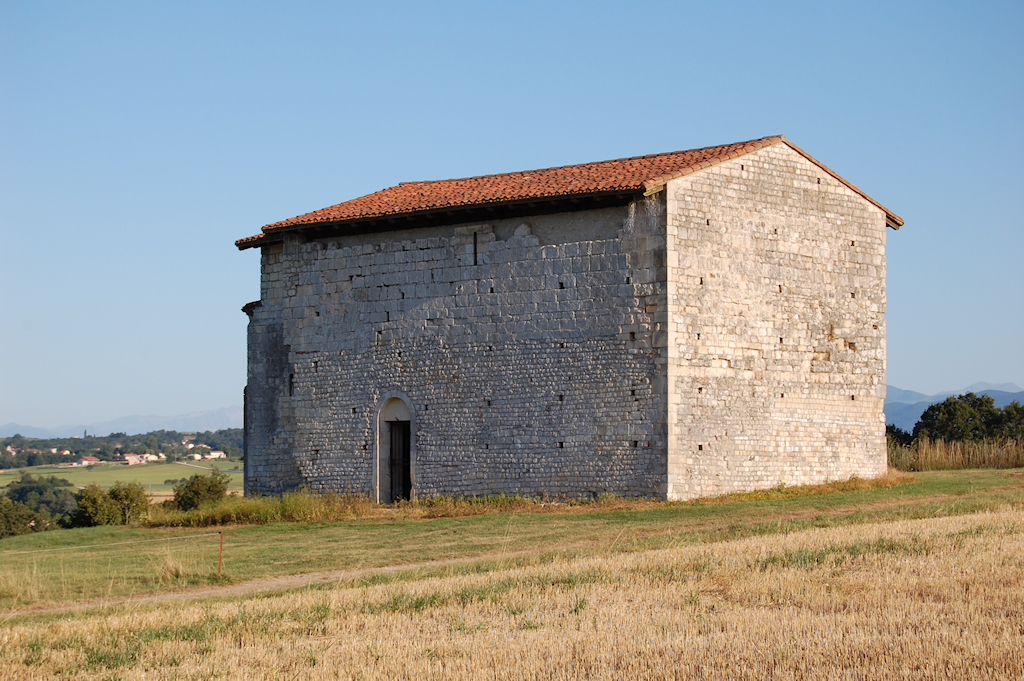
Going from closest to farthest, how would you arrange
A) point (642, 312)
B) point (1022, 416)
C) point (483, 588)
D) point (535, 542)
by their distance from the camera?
1. point (483, 588)
2. point (535, 542)
3. point (642, 312)
4. point (1022, 416)

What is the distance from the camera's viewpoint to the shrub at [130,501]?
82.3 ft

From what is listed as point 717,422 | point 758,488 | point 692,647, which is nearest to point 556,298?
point 717,422

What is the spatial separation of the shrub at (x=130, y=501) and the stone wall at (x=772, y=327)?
1340 centimetres

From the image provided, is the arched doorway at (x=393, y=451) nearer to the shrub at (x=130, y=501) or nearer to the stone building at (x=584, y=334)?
the stone building at (x=584, y=334)

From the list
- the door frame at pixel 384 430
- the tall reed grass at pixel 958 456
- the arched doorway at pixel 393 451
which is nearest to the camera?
the door frame at pixel 384 430

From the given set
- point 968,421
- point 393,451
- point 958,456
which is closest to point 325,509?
point 393,451

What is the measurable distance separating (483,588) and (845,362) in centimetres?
1334

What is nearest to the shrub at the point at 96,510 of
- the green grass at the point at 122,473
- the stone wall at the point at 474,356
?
the stone wall at the point at 474,356

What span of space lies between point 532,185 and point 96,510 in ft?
44.9

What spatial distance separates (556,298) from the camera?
20844mm

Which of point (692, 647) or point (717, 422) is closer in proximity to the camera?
point (692, 647)

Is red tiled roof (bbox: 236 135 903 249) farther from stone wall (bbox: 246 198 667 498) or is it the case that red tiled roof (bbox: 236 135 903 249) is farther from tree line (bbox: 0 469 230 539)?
tree line (bbox: 0 469 230 539)

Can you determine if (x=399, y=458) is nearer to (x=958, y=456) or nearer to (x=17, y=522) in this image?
(x=958, y=456)

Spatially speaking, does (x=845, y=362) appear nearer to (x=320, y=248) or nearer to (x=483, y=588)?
(x=320, y=248)
